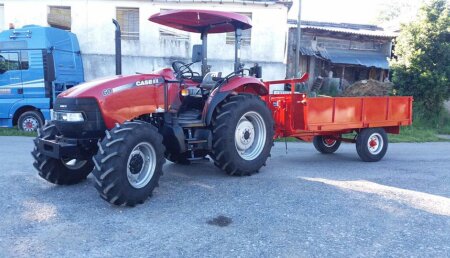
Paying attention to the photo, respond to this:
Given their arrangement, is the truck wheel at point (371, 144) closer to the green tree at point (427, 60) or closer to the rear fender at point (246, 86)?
the rear fender at point (246, 86)

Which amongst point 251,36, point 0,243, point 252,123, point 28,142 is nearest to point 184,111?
point 252,123

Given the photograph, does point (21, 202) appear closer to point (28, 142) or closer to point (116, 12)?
point (28, 142)

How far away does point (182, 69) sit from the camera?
20.2ft

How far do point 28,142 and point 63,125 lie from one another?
594cm

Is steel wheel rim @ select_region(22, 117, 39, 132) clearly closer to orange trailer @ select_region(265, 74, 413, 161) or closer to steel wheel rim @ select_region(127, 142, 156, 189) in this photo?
orange trailer @ select_region(265, 74, 413, 161)

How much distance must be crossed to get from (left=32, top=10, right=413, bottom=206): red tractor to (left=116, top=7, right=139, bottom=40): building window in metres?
11.2

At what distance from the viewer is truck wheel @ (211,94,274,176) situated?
5.87m

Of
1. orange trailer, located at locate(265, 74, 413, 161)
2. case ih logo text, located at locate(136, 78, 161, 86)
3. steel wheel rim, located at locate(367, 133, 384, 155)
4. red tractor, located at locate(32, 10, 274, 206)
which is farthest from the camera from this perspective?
steel wheel rim, located at locate(367, 133, 384, 155)

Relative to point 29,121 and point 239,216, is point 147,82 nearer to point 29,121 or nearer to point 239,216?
point 239,216

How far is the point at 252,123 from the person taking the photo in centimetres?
655

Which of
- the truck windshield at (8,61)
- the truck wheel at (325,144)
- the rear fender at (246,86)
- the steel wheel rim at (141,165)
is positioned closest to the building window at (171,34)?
the truck windshield at (8,61)

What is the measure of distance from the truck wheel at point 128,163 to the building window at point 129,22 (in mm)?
13218

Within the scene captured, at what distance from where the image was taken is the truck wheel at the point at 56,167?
5293 mm

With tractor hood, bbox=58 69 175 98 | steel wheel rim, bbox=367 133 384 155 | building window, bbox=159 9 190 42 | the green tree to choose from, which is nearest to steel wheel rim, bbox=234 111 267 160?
tractor hood, bbox=58 69 175 98
